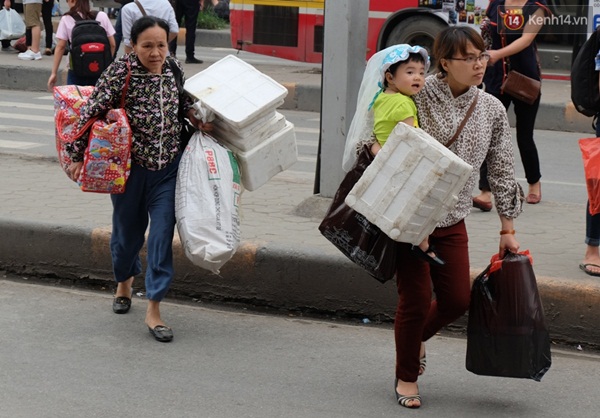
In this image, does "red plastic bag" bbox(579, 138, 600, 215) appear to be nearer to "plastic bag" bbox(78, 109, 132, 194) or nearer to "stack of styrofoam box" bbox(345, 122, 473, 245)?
"stack of styrofoam box" bbox(345, 122, 473, 245)

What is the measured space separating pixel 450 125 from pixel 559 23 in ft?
29.3

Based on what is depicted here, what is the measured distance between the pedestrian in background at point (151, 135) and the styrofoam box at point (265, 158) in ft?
0.83

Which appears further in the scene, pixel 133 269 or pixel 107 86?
pixel 133 269

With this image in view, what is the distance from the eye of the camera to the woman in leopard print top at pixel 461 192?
4.28 meters

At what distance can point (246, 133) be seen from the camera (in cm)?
515

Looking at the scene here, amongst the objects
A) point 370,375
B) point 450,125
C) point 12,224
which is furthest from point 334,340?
point 12,224

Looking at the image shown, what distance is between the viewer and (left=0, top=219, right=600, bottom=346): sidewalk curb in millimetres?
5363

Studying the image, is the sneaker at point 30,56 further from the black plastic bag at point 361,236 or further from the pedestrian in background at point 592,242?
the black plastic bag at point 361,236

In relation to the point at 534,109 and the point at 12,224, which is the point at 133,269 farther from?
the point at 534,109

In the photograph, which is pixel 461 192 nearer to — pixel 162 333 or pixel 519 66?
pixel 162 333

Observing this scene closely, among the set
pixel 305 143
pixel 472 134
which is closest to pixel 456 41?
pixel 472 134

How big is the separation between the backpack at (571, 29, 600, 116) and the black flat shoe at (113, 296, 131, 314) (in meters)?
2.52

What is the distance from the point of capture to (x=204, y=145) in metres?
5.08

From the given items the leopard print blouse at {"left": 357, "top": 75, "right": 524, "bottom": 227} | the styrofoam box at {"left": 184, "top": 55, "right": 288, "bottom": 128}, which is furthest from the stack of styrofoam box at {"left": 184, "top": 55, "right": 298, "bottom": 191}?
the leopard print blouse at {"left": 357, "top": 75, "right": 524, "bottom": 227}
